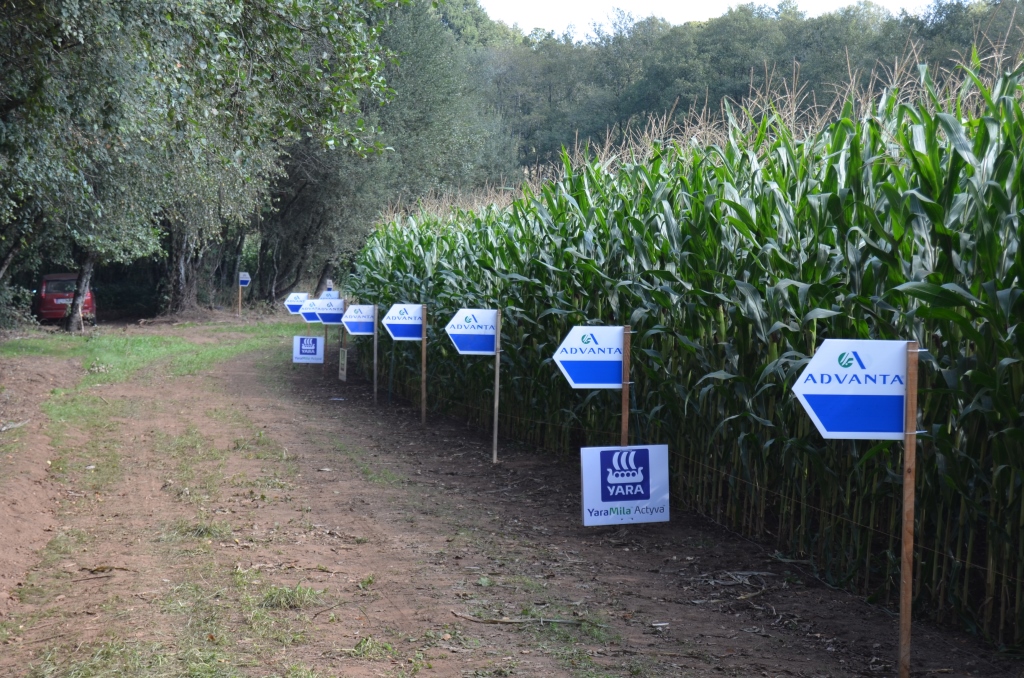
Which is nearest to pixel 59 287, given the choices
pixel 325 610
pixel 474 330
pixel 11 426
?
pixel 11 426

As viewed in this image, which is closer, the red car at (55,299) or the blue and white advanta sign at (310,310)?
the blue and white advanta sign at (310,310)

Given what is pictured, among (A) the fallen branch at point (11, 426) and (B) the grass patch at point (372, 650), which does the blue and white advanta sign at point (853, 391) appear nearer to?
(B) the grass patch at point (372, 650)

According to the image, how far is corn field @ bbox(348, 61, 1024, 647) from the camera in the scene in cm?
420

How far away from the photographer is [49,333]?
78.4 ft

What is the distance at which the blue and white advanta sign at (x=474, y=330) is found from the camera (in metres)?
9.60

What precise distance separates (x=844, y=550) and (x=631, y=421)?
273 centimetres

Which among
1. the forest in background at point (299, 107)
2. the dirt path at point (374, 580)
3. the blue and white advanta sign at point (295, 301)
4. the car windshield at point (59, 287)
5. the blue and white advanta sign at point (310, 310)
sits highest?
the forest in background at point (299, 107)

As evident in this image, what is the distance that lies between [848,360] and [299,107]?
24.1 feet

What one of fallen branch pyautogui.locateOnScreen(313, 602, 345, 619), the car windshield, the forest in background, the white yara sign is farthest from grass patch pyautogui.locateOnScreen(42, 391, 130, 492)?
the car windshield

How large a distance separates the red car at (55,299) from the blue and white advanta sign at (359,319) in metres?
17.1

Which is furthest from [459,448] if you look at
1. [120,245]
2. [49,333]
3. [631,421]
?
[49,333]

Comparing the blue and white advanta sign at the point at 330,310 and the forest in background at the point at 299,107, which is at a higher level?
the forest in background at the point at 299,107

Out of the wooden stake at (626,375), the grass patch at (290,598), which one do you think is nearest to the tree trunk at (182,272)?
the wooden stake at (626,375)

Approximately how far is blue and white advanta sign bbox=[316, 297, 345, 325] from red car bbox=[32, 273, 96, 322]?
14919mm
